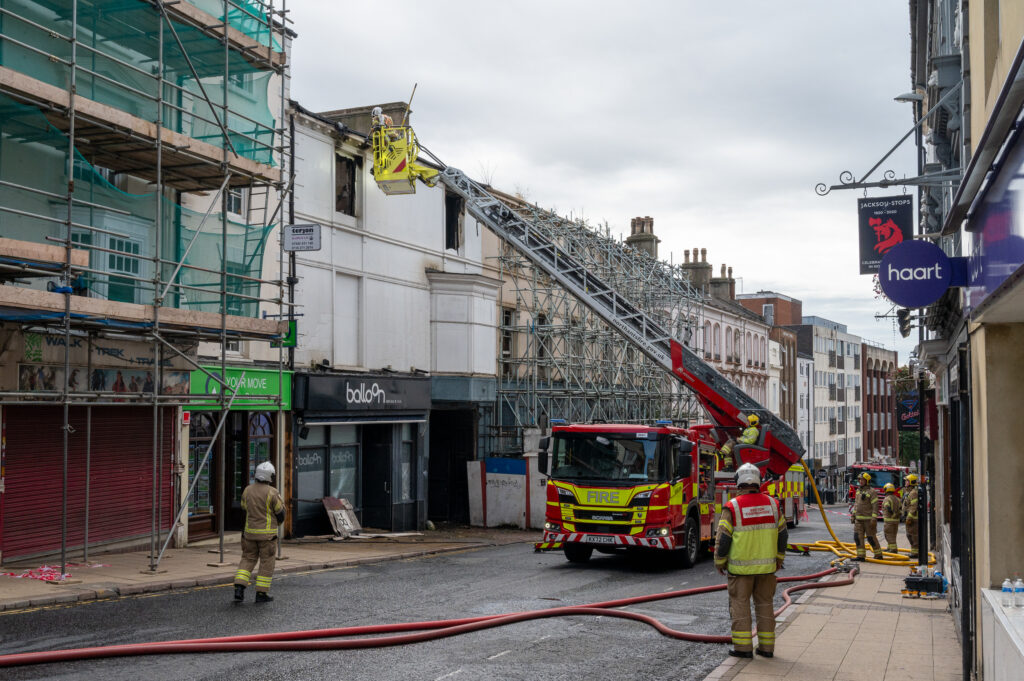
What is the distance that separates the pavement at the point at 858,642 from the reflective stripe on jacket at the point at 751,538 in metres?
0.87

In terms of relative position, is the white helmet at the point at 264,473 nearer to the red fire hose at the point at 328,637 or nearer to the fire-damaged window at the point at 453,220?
the red fire hose at the point at 328,637

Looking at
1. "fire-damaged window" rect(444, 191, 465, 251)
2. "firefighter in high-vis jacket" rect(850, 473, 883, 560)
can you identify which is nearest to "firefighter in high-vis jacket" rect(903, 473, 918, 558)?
"firefighter in high-vis jacket" rect(850, 473, 883, 560)

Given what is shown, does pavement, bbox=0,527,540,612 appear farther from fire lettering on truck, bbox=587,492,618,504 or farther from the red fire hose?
fire lettering on truck, bbox=587,492,618,504

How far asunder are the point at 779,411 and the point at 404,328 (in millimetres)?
42281

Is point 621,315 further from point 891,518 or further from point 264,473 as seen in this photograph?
point 264,473

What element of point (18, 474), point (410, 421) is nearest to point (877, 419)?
point (410, 421)

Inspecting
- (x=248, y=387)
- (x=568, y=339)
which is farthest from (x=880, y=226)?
(x=568, y=339)

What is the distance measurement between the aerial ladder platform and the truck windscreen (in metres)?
3.93

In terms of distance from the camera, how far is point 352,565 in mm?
17297

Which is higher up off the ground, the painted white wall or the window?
the window

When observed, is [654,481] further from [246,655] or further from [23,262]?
[23,262]

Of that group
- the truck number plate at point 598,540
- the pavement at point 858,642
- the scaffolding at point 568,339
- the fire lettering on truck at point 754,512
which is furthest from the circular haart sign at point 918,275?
the scaffolding at point 568,339

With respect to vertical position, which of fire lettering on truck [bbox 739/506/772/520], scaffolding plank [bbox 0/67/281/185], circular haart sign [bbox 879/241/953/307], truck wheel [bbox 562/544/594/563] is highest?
scaffolding plank [bbox 0/67/281/185]

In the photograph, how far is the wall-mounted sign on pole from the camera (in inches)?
559
